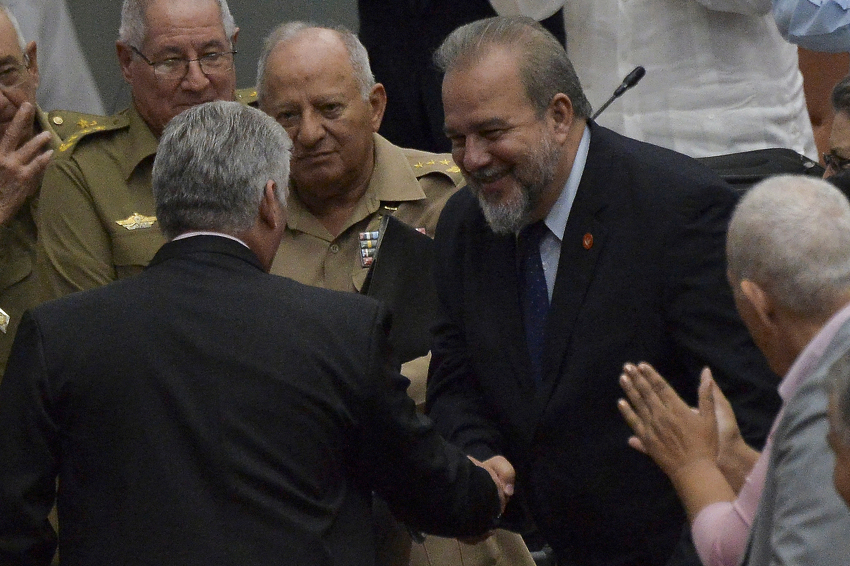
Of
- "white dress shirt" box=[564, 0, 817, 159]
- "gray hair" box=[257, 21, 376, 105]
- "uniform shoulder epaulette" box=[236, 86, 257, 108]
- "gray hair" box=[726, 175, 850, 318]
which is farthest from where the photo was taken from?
"white dress shirt" box=[564, 0, 817, 159]

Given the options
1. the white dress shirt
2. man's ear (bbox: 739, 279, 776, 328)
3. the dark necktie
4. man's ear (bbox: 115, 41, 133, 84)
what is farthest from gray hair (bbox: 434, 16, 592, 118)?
the white dress shirt

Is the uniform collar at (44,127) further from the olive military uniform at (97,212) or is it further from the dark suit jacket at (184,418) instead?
the dark suit jacket at (184,418)

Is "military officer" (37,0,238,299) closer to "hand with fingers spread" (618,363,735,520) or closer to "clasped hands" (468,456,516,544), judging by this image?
"clasped hands" (468,456,516,544)

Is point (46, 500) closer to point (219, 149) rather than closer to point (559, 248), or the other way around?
point (219, 149)

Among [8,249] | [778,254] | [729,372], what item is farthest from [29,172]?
[778,254]

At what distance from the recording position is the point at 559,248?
3.15 m

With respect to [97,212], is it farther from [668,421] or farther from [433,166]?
[668,421]

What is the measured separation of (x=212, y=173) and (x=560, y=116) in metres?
0.91

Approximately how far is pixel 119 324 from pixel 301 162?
1249 millimetres

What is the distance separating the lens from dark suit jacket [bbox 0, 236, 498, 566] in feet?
8.05

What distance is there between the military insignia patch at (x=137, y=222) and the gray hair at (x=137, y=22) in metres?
0.50

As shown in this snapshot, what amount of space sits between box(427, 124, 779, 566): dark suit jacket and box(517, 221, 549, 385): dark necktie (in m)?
0.02

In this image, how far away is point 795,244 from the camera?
2229 mm

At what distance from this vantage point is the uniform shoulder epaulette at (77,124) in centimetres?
382
